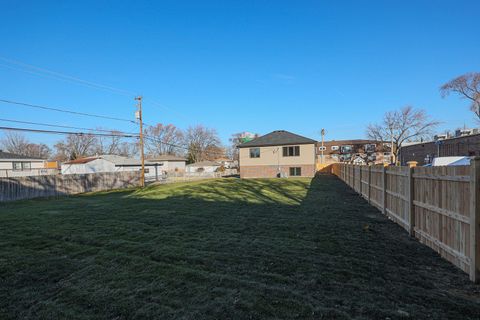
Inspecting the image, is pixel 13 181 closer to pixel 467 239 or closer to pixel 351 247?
pixel 351 247

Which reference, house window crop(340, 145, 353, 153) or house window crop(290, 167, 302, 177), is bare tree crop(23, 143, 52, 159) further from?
house window crop(340, 145, 353, 153)

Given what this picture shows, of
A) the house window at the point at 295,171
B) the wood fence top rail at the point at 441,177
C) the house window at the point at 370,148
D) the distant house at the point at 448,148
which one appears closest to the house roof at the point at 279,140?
the house window at the point at 295,171

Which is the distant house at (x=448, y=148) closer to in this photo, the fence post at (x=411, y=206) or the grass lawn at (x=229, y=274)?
the fence post at (x=411, y=206)

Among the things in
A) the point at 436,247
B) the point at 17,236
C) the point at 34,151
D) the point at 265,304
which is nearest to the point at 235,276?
the point at 265,304

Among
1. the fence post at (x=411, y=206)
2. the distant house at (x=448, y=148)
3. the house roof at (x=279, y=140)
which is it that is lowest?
the fence post at (x=411, y=206)

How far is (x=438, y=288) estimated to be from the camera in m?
3.22

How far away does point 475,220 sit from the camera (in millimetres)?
3273

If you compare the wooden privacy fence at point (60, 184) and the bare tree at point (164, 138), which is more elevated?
the bare tree at point (164, 138)

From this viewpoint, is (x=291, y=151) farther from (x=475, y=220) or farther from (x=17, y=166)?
(x=17, y=166)

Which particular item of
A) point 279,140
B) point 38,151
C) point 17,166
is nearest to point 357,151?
point 279,140

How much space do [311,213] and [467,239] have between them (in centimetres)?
458

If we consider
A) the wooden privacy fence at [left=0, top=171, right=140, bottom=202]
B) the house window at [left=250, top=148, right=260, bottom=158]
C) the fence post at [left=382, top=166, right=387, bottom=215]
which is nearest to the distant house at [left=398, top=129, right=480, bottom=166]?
the house window at [left=250, top=148, right=260, bottom=158]

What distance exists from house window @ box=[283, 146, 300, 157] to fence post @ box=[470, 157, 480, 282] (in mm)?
28762

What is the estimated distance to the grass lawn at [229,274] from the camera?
2.75m
